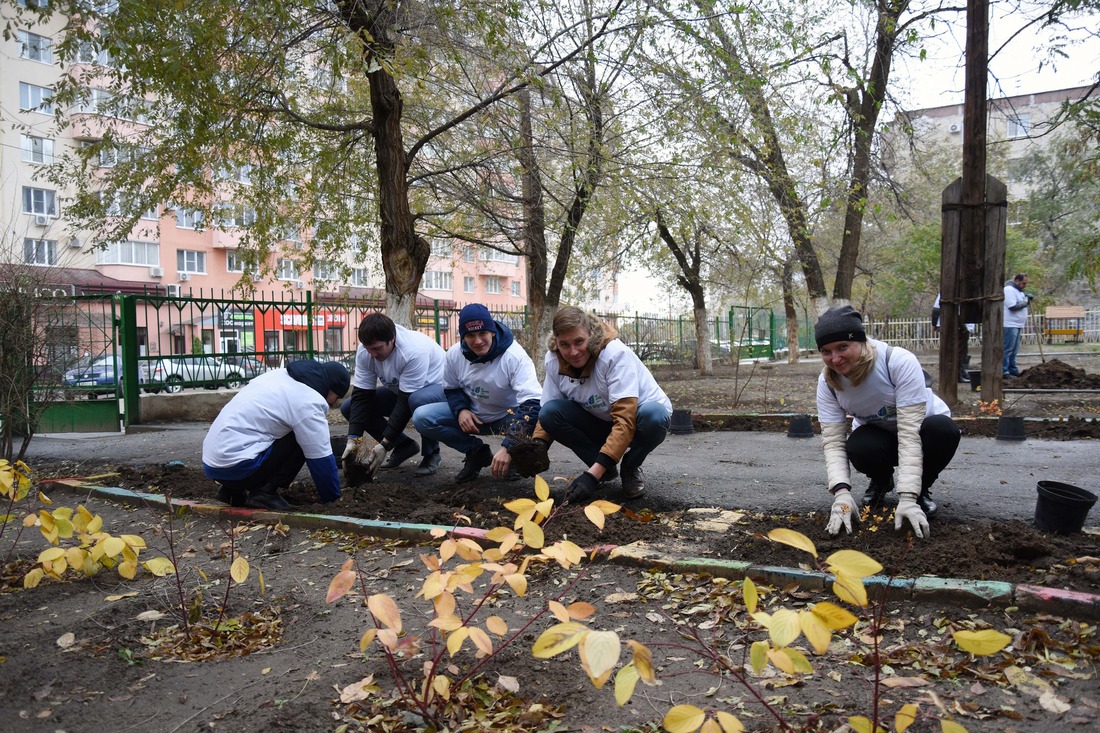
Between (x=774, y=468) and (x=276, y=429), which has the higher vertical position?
(x=276, y=429)

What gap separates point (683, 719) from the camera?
4.36 ft

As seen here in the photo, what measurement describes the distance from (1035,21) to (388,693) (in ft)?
28.0

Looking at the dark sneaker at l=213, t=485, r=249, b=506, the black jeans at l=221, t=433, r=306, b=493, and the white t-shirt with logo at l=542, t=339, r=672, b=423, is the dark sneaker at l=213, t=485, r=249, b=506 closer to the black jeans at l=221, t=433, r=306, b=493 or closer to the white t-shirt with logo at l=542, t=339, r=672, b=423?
the black jeans at l=221, t=433, r=306, b=493

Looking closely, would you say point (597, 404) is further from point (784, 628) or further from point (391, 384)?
point (784, 628)

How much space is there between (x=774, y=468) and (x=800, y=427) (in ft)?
6.09

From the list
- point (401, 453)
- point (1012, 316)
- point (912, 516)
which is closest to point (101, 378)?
point (401, 453)

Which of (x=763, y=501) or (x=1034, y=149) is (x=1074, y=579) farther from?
(x=1034, y=149)

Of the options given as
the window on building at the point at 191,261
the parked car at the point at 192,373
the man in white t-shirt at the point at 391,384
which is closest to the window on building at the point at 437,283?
the window on building at the point at 191,261

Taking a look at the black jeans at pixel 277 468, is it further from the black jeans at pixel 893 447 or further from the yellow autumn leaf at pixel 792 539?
the yellow autumn leaf at pixel 792 539

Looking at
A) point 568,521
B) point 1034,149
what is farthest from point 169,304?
point 1034,149

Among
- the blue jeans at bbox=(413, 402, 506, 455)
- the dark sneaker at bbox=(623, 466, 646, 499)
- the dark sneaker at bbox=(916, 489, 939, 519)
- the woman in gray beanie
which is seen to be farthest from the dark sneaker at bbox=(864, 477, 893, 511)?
the blue jeans at bbox=(413, 402, 506, 455)

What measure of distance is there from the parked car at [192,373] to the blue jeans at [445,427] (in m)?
6.64

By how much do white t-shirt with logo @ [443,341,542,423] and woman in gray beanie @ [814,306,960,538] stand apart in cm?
210

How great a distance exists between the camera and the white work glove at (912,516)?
125 inches
